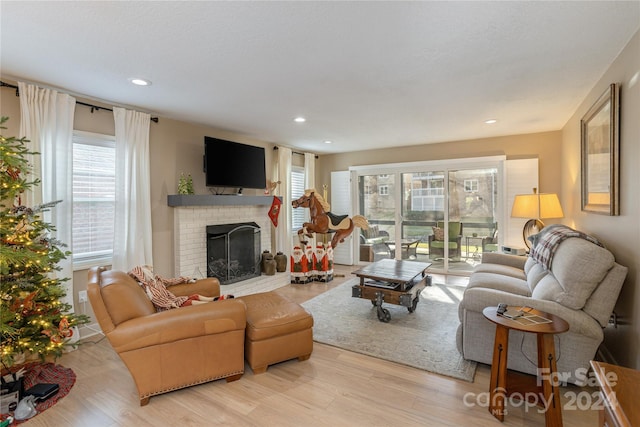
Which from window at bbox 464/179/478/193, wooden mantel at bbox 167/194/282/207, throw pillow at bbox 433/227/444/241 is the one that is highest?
window at bbox 464/179/478/193

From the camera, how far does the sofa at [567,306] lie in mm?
1985

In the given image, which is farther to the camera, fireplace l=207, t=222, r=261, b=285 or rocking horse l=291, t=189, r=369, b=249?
rocking horse l=291, t=189, r=369, b=249

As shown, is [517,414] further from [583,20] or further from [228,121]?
[228,121]

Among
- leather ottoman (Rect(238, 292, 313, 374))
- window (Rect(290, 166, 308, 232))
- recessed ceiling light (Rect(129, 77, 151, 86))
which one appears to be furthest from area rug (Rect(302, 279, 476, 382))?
recessed ceiling light (Rect(129, 77, 151, 86))

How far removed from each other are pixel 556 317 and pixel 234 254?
3798 millimetres

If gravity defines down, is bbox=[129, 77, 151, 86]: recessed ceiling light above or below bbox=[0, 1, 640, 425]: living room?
above

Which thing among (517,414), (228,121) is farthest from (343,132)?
(517,414)

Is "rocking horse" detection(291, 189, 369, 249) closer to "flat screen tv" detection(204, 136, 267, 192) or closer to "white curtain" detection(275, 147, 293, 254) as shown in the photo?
"white curtain" detection(275, 147, 293, 254)

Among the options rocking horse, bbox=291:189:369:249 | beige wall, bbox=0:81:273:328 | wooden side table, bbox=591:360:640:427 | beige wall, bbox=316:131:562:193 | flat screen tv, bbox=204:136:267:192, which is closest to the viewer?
wooden side table, bbox=591:360:640:427

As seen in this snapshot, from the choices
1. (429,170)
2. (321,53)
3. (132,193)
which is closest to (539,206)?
(429,170)

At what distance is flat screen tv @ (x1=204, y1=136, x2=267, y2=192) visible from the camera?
4113 millimetres

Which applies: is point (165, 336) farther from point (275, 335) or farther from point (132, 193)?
point (132, 193)

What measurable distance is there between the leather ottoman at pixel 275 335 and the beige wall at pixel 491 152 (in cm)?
420

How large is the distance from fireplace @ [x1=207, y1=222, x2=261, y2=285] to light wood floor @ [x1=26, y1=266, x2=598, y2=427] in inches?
71.7
